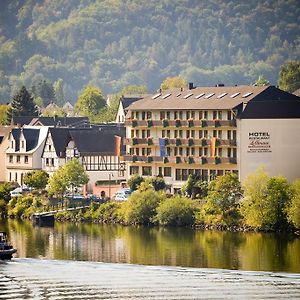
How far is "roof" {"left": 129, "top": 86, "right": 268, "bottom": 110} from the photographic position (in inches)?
4176

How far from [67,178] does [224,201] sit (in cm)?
1769

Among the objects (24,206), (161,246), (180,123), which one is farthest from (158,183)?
(161,246)

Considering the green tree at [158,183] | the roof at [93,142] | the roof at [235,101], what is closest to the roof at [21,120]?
the roof at [93,142]

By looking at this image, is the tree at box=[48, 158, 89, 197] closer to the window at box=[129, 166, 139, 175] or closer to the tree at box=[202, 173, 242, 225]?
the window at box=[129, 166, 139, 175]

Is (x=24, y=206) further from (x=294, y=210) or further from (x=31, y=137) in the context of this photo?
(x=294, y=210)

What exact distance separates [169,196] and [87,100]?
6880 cm

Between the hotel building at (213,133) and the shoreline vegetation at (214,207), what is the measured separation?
228 centimetres

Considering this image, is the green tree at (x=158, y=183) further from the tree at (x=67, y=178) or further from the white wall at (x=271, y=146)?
the tree at (x=67, y=178)

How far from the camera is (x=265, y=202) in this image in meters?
92.2

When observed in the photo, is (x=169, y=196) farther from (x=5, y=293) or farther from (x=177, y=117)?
(x=5, y=293)

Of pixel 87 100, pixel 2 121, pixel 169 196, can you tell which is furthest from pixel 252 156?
pixel 87 100

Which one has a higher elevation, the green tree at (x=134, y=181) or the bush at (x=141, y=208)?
the green tree at (x=134, y=181)

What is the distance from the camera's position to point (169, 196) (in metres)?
103

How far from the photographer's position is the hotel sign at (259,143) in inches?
4072
